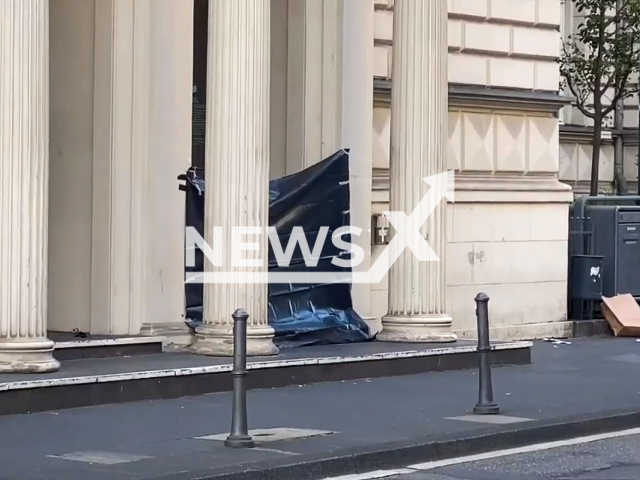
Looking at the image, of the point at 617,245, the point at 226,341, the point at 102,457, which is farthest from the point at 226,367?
the point at 617,245

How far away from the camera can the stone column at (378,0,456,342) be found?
1574 cm

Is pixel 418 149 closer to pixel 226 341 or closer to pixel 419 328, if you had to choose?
pixel 419 328

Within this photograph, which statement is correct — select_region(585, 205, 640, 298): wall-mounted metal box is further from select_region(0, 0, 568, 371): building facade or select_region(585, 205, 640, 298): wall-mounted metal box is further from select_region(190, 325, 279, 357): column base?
select_region(190, 325, 279, 357): column base

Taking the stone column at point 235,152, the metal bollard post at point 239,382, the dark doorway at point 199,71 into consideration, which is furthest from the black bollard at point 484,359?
the dark doorway at point 199,71

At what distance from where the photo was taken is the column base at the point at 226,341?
549 inches

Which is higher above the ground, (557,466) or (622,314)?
(622,314)

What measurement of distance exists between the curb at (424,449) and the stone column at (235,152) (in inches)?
149

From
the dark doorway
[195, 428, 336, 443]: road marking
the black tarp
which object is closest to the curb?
[195, 428, 336, 443]: road marking

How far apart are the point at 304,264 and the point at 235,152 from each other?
8.02ft

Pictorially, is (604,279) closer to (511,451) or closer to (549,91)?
(549,91)

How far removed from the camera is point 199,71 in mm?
16016

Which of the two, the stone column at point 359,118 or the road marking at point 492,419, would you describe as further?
the stone column at point 359,118

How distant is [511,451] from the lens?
34.8 feet

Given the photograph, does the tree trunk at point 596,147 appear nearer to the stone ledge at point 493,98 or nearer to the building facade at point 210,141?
the stone ledge at point 493,98
